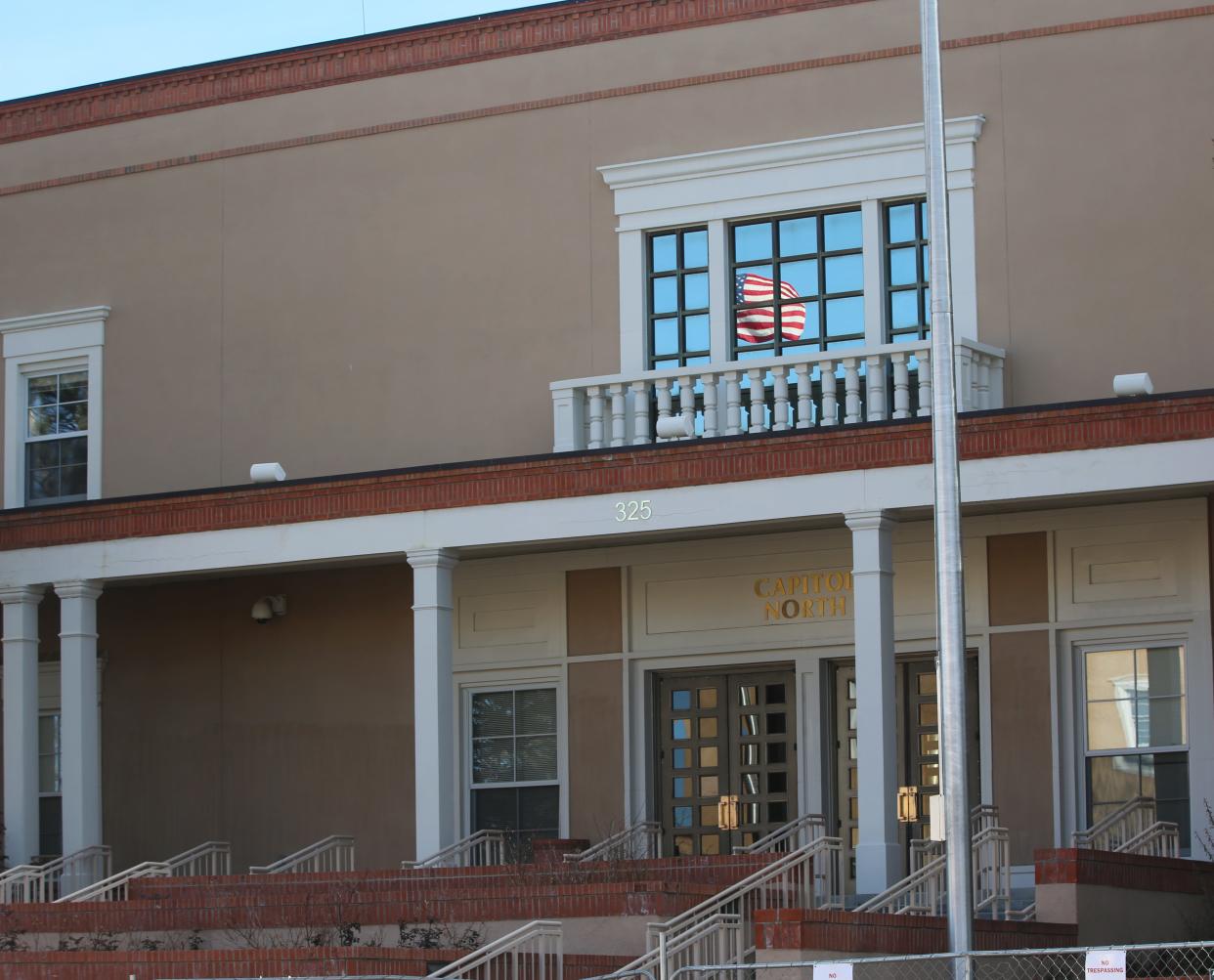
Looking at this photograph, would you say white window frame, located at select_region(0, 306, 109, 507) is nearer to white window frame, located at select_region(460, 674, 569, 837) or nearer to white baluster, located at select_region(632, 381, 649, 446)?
white window frame, located at select_region(460, 674, 569, 837)

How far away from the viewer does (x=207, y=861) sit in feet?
83.0

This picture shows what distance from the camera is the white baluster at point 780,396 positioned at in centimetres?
2233

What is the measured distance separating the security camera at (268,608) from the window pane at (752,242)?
21.4 ft

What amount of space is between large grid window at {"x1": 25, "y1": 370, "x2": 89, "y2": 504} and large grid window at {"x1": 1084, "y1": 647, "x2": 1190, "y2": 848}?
12.8 m

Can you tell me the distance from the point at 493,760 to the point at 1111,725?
6.89 metres

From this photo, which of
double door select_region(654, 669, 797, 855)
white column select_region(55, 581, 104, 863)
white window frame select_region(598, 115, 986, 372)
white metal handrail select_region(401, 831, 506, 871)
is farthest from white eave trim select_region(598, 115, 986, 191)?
white column select_region(55, 581, 104, 863)

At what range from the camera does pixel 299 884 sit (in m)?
20.0

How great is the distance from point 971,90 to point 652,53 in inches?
148

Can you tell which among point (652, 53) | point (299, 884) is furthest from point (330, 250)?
point (299, 884)

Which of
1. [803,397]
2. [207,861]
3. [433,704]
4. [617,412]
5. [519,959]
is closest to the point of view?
[519,959]

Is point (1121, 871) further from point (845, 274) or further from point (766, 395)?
point (845, 274)

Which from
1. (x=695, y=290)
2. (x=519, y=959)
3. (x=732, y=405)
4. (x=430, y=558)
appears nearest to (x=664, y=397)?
(x=732, y=405)

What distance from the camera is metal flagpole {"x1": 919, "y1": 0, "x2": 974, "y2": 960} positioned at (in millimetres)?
14180

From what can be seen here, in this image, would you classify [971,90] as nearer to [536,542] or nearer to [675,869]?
[536,542]
